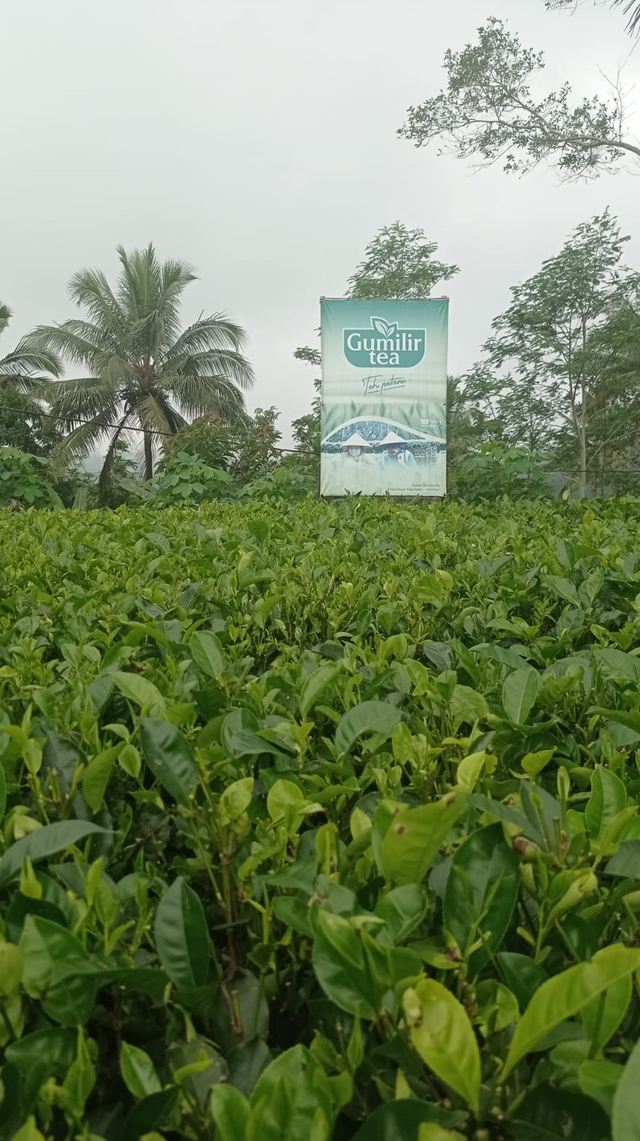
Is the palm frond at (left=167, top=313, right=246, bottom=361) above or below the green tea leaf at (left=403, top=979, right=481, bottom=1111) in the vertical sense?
above

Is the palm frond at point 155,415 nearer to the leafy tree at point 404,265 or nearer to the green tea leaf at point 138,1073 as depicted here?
the leafy tree at point 404,265

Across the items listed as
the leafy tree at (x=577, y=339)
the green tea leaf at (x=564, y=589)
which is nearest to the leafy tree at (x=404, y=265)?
the leafy tree at (x=577, y=339)

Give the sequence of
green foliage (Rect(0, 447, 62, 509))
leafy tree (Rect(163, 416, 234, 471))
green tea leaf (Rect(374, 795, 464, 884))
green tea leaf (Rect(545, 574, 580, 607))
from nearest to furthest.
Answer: green tea leaf (Rect(374, 795, 464, 884))
green tea leaf (Rect(545, 574, 580, 607))
leafy tree (Rect(163, 416, 234, 471))
green foliage (Rect(0, 447, 62, 509))

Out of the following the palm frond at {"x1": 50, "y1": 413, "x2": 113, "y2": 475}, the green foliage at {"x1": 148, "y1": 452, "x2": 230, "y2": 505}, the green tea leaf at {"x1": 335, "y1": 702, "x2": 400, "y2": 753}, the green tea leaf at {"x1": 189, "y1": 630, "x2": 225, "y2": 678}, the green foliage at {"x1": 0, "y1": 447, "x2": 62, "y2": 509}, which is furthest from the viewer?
the palm frond at {"x1": 50, "y1": 413, "x2": 113, "y2": 475}

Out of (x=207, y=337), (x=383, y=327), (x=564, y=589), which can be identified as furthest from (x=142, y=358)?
(x=564, y=589)

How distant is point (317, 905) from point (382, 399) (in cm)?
614

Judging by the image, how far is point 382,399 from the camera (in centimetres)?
642

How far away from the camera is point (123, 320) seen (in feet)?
70.0

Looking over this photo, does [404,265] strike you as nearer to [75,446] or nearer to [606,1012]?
[75,446]

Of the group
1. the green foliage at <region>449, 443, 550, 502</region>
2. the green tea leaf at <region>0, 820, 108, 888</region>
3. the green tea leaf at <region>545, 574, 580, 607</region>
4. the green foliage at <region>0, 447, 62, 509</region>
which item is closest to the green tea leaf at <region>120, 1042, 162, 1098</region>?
the green tea leaf at <region>0, 820, 108, 888</region>

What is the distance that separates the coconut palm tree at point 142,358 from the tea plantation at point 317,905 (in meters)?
20.0

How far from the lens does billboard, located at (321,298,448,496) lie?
6.35 meters

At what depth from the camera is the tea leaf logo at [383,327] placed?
6.44 metres

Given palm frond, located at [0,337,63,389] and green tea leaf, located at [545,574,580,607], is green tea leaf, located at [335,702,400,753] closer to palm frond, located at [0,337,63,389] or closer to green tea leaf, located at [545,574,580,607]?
green tea leaf, located at [545,574,580,607]
